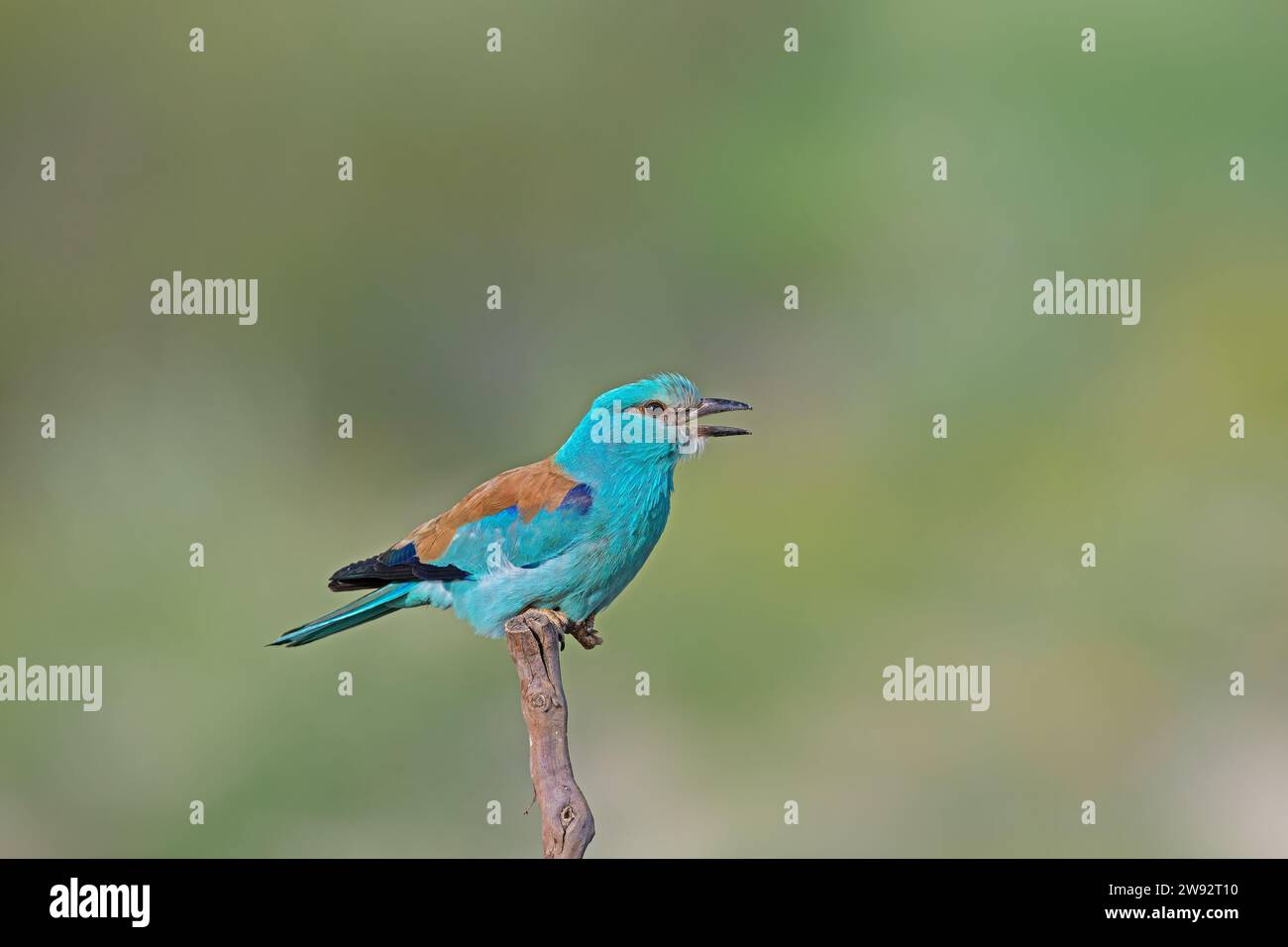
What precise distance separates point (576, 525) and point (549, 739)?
1.45 m

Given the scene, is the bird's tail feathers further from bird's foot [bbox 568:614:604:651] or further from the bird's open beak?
the bird's open beak

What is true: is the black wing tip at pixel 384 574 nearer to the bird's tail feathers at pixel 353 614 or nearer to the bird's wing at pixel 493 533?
the bird's wing at pixel 493 533

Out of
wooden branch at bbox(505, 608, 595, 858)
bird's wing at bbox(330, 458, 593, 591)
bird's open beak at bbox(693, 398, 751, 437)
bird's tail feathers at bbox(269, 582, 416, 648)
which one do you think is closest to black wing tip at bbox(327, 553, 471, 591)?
bird's wing at bbox(330, 458, 593, 591)

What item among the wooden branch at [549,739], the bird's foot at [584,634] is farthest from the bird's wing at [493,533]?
the wooden branch at [549,739]

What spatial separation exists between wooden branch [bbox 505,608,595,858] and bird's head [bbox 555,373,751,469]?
997mm

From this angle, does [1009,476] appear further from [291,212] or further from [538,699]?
[538,699]

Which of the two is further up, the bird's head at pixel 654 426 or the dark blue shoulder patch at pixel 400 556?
the bird's head at pixel 654 426

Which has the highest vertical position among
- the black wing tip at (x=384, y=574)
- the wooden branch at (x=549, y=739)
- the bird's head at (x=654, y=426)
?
the bird's head at (x=654, y=426)

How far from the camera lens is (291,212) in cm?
1608

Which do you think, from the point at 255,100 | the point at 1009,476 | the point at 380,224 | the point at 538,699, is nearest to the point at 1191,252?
the point at 1009,476

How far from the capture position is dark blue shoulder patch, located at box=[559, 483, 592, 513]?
21.8ft

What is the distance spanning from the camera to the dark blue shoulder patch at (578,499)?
262 inches

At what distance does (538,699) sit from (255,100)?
12730 millimetres

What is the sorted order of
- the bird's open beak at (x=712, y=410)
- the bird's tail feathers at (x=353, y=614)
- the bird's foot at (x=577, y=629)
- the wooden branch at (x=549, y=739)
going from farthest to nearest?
the bird's tail feathers at (x=353, y=614)
the bird's open beak at (x=712, y=410)
the bird's foot at (x=577, y=629)
the wooden branch at (x=549, y=739)
